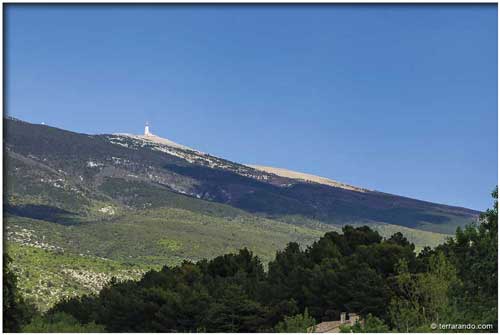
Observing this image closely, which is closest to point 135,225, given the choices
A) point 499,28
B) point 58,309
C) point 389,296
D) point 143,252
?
point 143,252

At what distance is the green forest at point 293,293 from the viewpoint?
40812mm

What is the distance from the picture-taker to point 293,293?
5581cm

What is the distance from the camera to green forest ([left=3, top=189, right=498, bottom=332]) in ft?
134

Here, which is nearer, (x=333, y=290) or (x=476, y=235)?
(x=476, y=235)

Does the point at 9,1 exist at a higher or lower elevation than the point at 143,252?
higher

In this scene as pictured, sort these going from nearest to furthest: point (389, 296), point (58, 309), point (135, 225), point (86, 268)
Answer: point (389, 296) < point (58, 309) < point (86, 268) < point (135, 225)

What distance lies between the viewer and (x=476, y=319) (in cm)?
2886

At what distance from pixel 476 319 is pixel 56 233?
154m

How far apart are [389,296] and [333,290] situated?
4389 millimetres

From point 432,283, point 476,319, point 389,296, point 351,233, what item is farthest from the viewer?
point 351,233

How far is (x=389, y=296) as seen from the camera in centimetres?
4938

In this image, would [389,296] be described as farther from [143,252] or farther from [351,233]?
[143,252]

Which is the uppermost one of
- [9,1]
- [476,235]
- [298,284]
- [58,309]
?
[9,1]

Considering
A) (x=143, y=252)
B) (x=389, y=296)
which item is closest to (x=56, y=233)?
(x=143, y=252)
